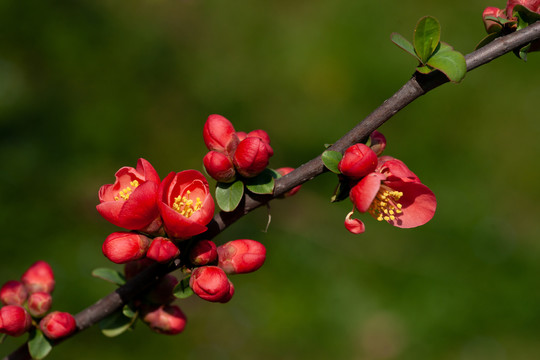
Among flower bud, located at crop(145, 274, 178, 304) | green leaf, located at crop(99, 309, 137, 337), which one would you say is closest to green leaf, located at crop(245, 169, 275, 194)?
flower bud, located at crop(145, 274, 178, 304)

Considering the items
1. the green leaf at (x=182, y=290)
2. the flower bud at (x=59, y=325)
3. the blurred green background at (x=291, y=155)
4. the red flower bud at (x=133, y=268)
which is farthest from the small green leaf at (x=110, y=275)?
the blurred green background at (x=291, y=155)

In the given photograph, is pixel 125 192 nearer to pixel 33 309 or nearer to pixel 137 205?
pixel 137 205

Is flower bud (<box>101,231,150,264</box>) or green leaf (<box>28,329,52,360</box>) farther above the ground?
flower bud (<box>101,231,150,264</box>)

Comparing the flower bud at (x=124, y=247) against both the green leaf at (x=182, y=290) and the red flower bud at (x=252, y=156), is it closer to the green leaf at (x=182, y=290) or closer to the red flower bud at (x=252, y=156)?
the green leaf at (x=182, y=290)

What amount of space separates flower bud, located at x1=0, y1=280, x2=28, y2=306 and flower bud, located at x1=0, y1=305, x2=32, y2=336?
114mm

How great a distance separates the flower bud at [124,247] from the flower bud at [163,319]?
21cm

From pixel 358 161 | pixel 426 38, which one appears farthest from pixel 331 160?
pixel 426 38

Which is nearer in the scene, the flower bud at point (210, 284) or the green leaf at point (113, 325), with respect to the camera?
the flower bud at point (210, 284)

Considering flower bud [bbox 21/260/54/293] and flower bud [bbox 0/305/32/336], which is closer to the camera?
flower bud [bbox 0/305/32/336]

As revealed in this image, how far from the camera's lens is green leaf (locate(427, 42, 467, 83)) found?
0.86 metres

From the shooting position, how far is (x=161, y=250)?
2.91ft

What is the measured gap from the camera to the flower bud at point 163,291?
3.49ft

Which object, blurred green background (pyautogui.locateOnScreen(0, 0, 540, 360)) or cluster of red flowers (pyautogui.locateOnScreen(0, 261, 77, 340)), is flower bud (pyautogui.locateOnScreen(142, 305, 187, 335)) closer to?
cluster of red flowers (pyautogui.locateOnScreen(0, 261, 77, 340))

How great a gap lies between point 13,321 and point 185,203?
14.5 inches
